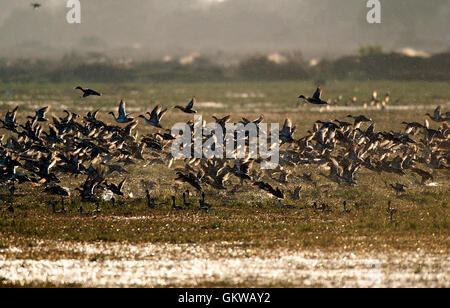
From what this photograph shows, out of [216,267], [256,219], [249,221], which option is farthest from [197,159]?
[216,267]

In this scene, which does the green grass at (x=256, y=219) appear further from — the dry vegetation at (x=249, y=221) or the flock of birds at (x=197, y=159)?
the flock of birds at (x=197, y=159)

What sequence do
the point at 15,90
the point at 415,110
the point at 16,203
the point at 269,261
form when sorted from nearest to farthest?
1. the point at 269,261
2. the point at 16,203
3. the point at 415,110
4. the point at 15,90

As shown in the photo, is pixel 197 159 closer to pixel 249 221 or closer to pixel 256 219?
pixel 256 219

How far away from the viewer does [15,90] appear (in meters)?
104

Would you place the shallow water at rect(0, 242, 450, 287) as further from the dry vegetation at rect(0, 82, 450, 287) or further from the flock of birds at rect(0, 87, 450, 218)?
the flock of birds at rect(0, 87, 450, 218)

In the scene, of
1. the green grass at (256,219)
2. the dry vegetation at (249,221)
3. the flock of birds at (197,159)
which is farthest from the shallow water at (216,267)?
the flock of birds at (197,159)

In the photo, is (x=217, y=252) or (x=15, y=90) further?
(x=15, y=90)

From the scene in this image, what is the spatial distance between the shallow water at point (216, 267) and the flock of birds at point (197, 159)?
6624 mm

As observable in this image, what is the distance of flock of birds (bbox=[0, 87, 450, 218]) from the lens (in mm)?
28266

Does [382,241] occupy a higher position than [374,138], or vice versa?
[374,138]

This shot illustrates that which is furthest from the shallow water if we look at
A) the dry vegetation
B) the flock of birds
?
the flock of birds

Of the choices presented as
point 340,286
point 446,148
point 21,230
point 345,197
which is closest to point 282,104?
point 446,148

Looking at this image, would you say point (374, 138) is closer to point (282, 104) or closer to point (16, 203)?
point (16, 203)

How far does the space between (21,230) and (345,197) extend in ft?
43.6
